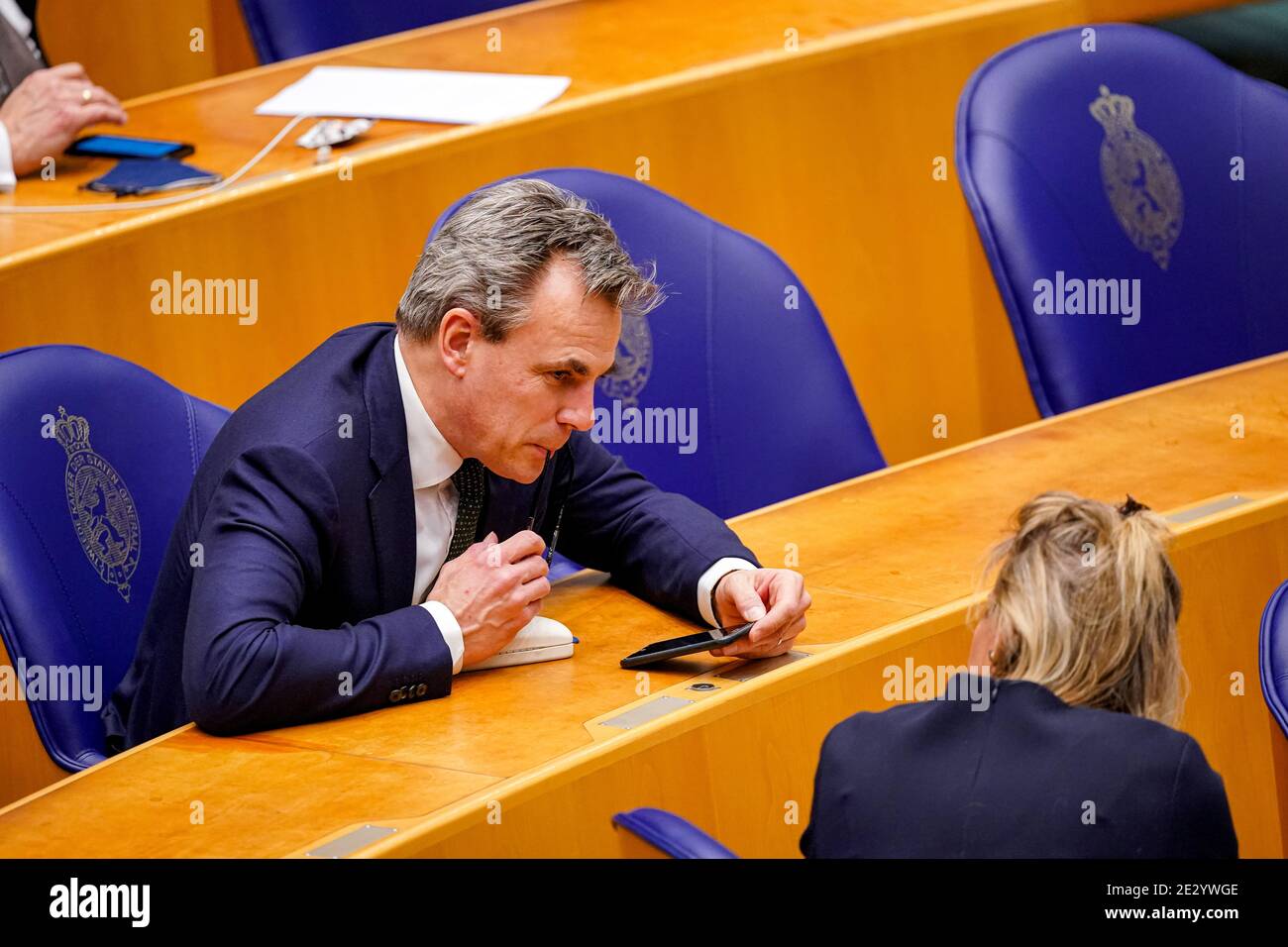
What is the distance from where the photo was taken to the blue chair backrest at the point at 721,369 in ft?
8.53

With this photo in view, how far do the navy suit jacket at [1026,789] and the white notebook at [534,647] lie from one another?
54cm

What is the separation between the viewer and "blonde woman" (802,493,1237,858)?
1.53 meters

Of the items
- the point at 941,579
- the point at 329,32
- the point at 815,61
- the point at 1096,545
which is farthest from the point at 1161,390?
the point at 329,32

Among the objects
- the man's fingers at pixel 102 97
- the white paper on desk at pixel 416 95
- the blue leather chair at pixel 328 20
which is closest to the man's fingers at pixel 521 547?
the white paper on desk at pixel 416 95

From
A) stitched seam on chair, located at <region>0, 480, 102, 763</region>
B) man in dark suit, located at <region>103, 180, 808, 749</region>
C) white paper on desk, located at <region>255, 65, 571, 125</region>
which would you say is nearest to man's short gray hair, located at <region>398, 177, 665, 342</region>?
man in dark suit, located at <region>103, 180, 808, 749</region>

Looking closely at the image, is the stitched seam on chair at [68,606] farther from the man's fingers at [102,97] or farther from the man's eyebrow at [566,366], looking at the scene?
the man's fingers at [102,97]

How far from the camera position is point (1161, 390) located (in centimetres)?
271

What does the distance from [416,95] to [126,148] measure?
49 cm

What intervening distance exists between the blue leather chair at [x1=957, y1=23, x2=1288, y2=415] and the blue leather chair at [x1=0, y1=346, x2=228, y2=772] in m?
1.24

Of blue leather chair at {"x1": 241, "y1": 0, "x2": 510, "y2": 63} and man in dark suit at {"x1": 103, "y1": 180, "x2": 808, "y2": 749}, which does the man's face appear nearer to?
man in dark suit at {"x1": 103, "y1": 180, "x2": 808, "y2": 749}

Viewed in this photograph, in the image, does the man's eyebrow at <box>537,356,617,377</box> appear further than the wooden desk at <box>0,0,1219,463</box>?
No

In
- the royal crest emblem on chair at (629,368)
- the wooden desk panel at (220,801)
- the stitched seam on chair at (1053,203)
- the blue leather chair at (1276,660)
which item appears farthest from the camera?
the stitched seam on chair at (1053,203)

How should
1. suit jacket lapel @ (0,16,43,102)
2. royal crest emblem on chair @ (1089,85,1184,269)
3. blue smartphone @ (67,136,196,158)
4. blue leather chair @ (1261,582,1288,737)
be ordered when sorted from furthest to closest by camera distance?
suit jacket lapel @ (0,16,43,102), blue smartphone @ (67,136,196,158), royal crest emblem on chair @ (1089,85,1184,269), blue leather chair @ (1261,582,1288,737)

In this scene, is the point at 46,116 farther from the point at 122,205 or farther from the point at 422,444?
the point at 422,444
